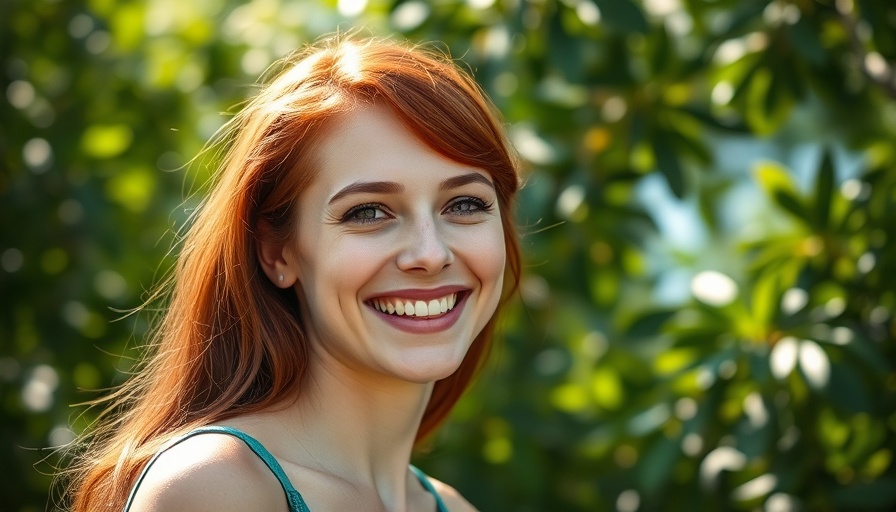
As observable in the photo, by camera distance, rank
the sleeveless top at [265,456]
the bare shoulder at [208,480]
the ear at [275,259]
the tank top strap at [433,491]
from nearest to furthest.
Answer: the bare shoulder at [208,480]
the sleeveless top at [265,456]
the ear at [275,259]
the tank top strap at [433,491]

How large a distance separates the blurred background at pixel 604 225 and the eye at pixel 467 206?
0.92 meters

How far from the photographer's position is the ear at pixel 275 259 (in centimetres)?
172

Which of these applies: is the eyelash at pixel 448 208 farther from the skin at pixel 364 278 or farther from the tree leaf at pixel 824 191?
the tree leaf at pixel 824 191

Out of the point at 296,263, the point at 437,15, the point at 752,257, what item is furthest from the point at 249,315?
the point at 752,257

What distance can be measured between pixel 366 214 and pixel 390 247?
0.06 metres

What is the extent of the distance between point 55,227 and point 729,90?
198 cm

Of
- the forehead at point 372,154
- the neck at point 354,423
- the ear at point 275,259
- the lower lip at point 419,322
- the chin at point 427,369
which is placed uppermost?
the forehead at point 372,154

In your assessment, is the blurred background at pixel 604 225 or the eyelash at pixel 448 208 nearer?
the eyelash at pixel 448 208

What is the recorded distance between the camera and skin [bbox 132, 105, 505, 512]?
1.61m

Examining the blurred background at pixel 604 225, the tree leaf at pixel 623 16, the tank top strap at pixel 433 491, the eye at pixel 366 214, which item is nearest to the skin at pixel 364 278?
the eye at pixel 366 214

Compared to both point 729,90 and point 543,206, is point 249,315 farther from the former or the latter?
point 729,90

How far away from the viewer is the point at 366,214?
1.62 meters

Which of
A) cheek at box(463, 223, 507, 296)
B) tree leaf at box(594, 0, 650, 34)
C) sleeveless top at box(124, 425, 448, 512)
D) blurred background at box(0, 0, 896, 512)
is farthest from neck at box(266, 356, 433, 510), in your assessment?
tree leaf at box(594, 0, 650, 34)

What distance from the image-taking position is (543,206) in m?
2.94
